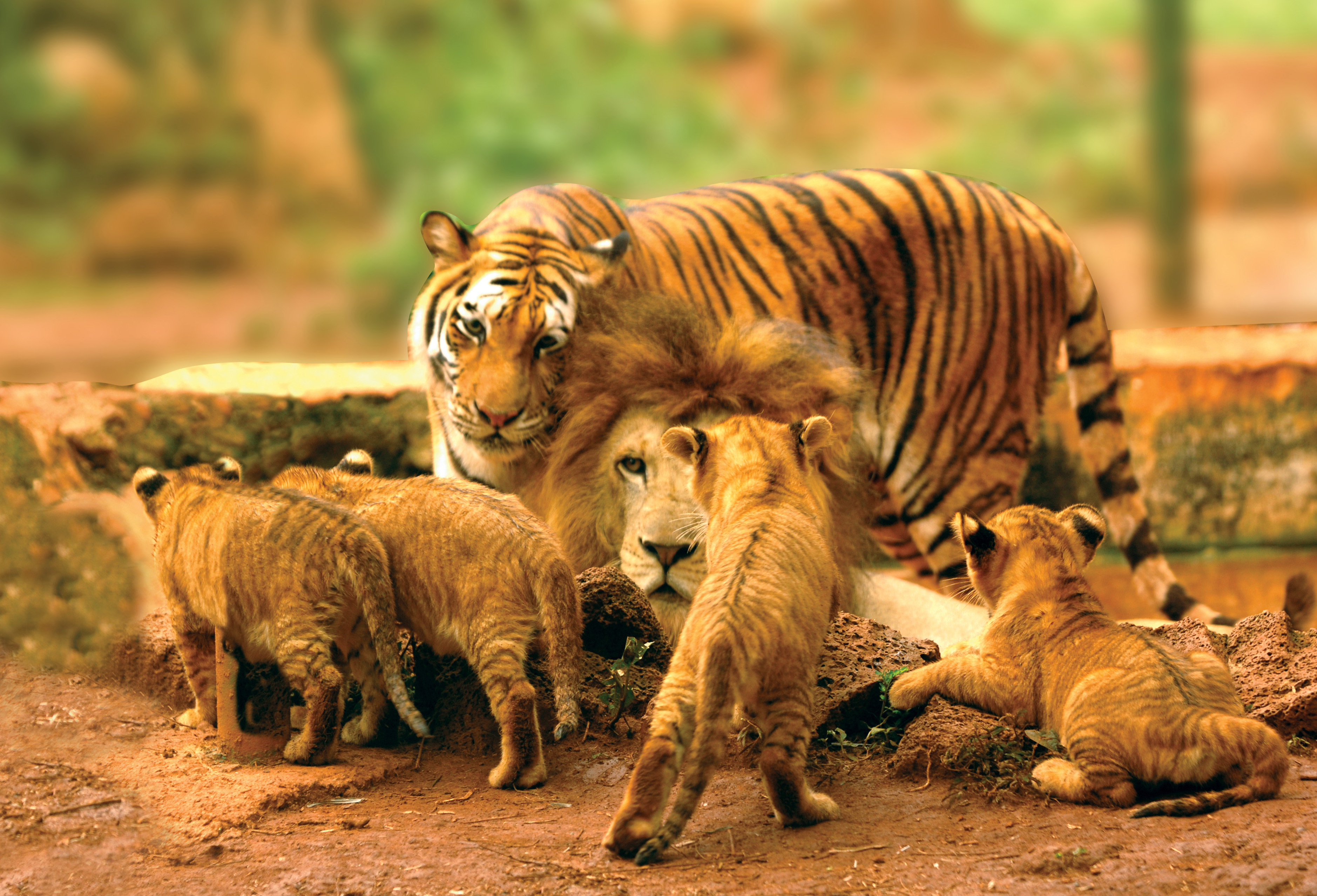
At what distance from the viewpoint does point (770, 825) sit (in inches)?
125

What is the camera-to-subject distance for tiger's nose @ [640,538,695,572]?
3959 mm

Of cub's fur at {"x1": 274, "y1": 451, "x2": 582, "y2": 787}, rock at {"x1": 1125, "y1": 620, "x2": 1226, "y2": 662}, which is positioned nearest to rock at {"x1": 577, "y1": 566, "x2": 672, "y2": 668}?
cub's fur at {"x1": 274, "y1": 451, "x2": 582, "y2": 787}

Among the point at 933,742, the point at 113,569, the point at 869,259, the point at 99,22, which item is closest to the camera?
the point at 933,742

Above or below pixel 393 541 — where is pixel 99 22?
above

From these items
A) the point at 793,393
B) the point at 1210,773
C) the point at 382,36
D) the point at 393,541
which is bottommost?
the point at 1210,773

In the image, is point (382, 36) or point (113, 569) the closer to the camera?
point (113, 569)

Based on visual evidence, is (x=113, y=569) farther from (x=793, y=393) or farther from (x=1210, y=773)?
(x=1210, y=773)

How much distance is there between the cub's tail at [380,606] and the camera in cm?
347

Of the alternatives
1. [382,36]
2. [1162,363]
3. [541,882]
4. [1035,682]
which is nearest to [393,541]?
[541,882]

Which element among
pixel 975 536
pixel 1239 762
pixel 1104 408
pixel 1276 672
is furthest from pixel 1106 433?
pixel 1239 762

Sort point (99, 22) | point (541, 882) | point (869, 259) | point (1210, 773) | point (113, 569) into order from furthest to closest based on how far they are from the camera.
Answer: point (99, 22)
point (869, 259)
point (113, 569)
point (1210, 773)
point (541, 882)

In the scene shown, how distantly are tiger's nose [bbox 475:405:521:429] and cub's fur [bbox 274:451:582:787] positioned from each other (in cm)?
66

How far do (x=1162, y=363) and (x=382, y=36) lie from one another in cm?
1022

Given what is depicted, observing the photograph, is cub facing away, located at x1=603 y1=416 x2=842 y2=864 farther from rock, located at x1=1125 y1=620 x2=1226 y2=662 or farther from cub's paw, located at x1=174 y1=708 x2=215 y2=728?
cub's paw, located at x1=174 y1=708 x2=215 y2=728
